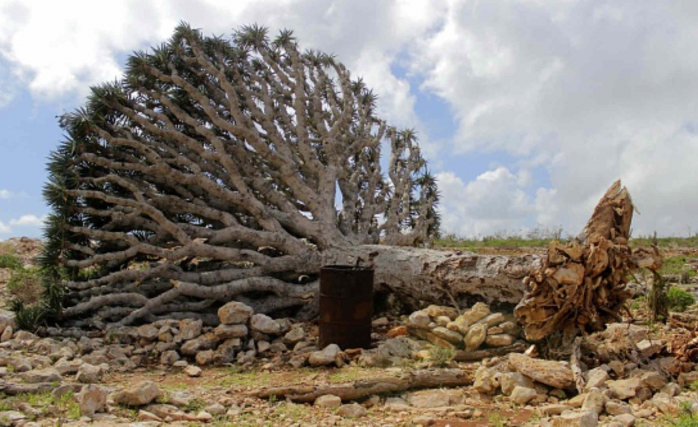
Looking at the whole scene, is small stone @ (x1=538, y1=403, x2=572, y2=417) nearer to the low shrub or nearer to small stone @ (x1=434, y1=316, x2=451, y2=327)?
small stone @ (x1=434, y1=316, x2=451, y2=327)

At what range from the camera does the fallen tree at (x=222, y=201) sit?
375 inches

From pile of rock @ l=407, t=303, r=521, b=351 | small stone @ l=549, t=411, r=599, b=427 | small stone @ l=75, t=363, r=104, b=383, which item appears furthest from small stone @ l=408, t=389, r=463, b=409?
small stone @ l=75, t=363, r=104, b=383

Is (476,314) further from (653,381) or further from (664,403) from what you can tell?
(664,403)

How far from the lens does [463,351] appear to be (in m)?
7.50

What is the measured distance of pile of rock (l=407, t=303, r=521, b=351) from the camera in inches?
299

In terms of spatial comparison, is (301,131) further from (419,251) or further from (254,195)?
(419,251)

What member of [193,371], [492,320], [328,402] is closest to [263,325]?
[193,371]

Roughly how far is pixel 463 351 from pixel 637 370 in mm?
1937

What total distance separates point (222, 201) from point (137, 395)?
5884 millimetres

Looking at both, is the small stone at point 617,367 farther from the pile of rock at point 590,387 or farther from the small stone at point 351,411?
the small stone at point 351,411

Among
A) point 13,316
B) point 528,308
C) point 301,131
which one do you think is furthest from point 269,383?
point 301,131

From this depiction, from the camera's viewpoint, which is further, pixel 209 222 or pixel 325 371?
pixel 209 222

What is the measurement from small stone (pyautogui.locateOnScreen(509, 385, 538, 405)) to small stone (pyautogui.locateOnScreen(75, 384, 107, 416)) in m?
3.60

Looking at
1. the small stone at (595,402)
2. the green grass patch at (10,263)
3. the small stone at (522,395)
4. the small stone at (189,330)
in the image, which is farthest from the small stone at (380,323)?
the green grass patch at (10,263)
